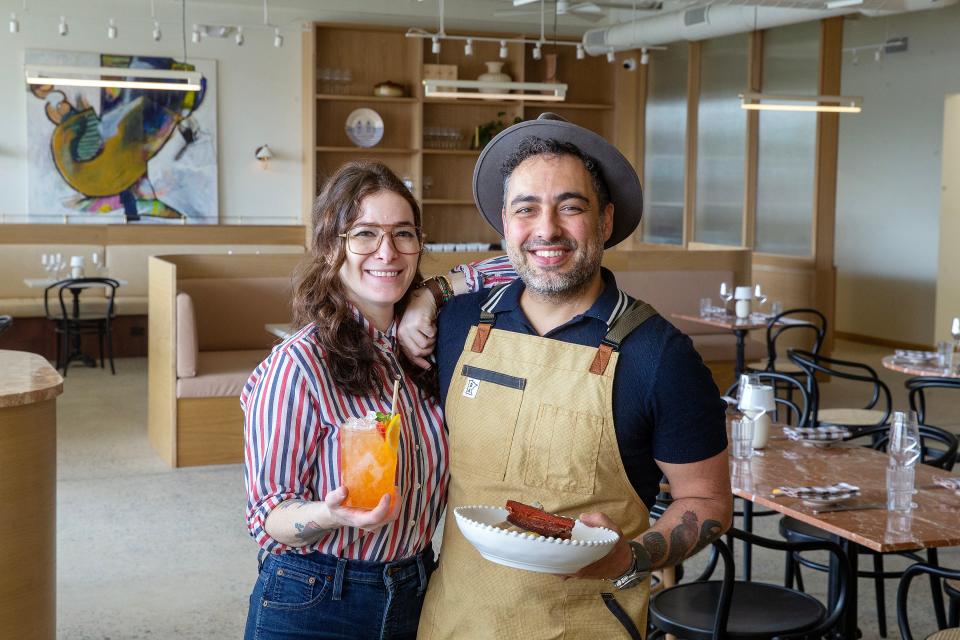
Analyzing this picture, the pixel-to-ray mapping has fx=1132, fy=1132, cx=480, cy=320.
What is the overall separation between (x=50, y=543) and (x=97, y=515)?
2151 millimetres

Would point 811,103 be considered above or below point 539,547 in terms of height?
above

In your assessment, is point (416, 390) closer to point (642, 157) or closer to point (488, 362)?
point (488, 362)

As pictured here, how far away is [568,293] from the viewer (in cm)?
170

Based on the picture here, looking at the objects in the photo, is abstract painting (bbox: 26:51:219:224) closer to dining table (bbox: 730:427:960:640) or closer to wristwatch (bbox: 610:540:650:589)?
dining table (bbox: 730:427:960:640)

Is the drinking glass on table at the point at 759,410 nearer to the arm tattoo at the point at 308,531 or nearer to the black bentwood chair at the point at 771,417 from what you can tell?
the black bentwood chair at the point at 771,417

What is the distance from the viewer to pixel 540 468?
5.51ft

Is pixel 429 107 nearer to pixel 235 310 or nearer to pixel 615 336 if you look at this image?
pixel 235 310

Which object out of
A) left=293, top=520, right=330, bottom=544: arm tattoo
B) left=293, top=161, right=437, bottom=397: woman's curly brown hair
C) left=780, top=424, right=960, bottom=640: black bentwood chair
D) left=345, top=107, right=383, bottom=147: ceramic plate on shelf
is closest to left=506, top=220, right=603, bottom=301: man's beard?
left=293, top=161, right=437, bottom=397: woman's curly brown hair

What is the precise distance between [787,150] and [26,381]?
791 cm

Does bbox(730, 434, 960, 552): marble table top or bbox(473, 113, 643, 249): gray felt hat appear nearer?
bbox(473, 113, 643, 249): gray felt hat

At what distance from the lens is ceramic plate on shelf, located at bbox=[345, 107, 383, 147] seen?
1127cm

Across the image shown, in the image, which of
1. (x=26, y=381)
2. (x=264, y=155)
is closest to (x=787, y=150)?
(x=264, y=155)

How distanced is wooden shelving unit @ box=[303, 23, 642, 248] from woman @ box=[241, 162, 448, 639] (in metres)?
9.09

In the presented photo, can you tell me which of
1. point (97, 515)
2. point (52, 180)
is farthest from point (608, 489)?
point (52, 180)
